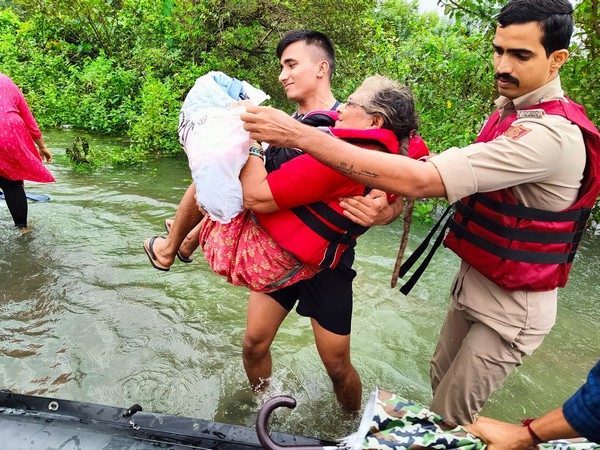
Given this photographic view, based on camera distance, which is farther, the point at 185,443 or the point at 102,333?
the point at 102,333

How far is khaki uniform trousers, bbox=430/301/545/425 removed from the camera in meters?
1.99

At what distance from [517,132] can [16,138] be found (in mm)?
4281

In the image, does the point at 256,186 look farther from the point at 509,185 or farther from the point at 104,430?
the point at 104,430

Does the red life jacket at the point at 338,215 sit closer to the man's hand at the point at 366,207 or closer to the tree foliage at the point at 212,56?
the man's hand at the point at 366,207

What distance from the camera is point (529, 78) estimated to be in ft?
5.88

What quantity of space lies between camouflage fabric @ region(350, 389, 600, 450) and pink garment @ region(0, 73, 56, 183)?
4239 millimetres

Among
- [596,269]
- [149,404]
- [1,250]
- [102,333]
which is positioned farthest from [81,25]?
[596,269]

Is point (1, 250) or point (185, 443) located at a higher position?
point (185, 443)

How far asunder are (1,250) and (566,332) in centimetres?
513

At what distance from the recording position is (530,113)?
1750 mm

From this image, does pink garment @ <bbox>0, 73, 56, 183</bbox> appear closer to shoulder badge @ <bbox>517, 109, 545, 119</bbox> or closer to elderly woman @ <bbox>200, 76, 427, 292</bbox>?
elderly woman @ <bbox>200, 76, 427, 292</bbox>

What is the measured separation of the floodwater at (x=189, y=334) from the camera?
2.92 m

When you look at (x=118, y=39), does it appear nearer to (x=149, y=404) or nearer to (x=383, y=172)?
(x=149, y=404)

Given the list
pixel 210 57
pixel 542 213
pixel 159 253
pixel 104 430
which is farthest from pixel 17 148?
pixel 210 57
